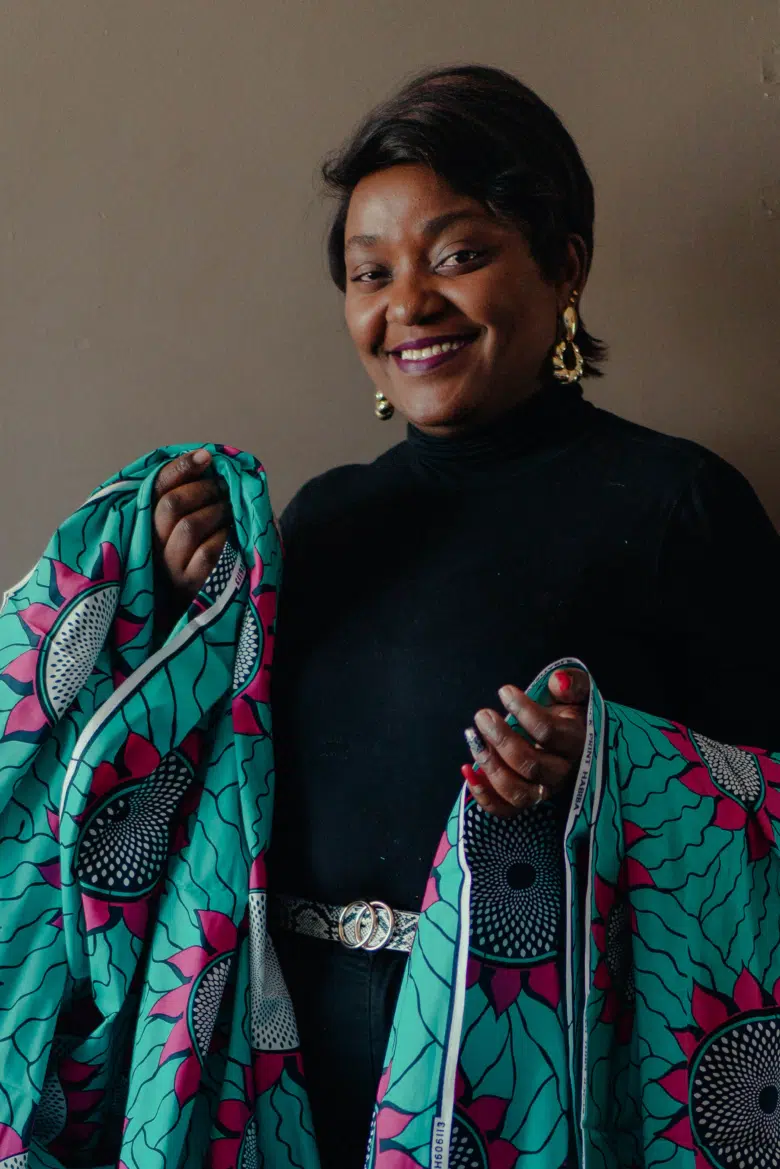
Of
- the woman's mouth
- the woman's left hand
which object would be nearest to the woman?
the woman's mouth

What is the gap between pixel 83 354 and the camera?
1.23 meters

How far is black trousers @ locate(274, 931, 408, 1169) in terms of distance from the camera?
90cm

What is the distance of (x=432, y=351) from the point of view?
98cm

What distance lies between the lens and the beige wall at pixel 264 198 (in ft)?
3.93

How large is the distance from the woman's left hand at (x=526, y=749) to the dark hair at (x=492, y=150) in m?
0.38

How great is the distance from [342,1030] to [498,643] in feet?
1.08

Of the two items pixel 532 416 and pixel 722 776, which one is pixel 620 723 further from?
pixel 532 416

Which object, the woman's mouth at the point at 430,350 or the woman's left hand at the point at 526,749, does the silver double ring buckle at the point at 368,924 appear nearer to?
the woman's left hand at the point at 526,749

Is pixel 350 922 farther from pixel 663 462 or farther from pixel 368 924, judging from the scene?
pixel 663 462

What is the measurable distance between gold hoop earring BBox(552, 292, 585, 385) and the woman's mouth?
90 mm

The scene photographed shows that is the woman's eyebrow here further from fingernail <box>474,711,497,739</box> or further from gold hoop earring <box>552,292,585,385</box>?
fingernail <box>474,711,497,739</box>

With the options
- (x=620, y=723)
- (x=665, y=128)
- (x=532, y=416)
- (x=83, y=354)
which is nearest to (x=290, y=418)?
(x=83, y=354)

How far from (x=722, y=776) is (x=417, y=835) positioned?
239mm

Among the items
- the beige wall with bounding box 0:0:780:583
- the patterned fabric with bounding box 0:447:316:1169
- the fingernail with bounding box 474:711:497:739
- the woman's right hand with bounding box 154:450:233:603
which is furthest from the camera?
the beige wall with bounding box 0:0:780:583
